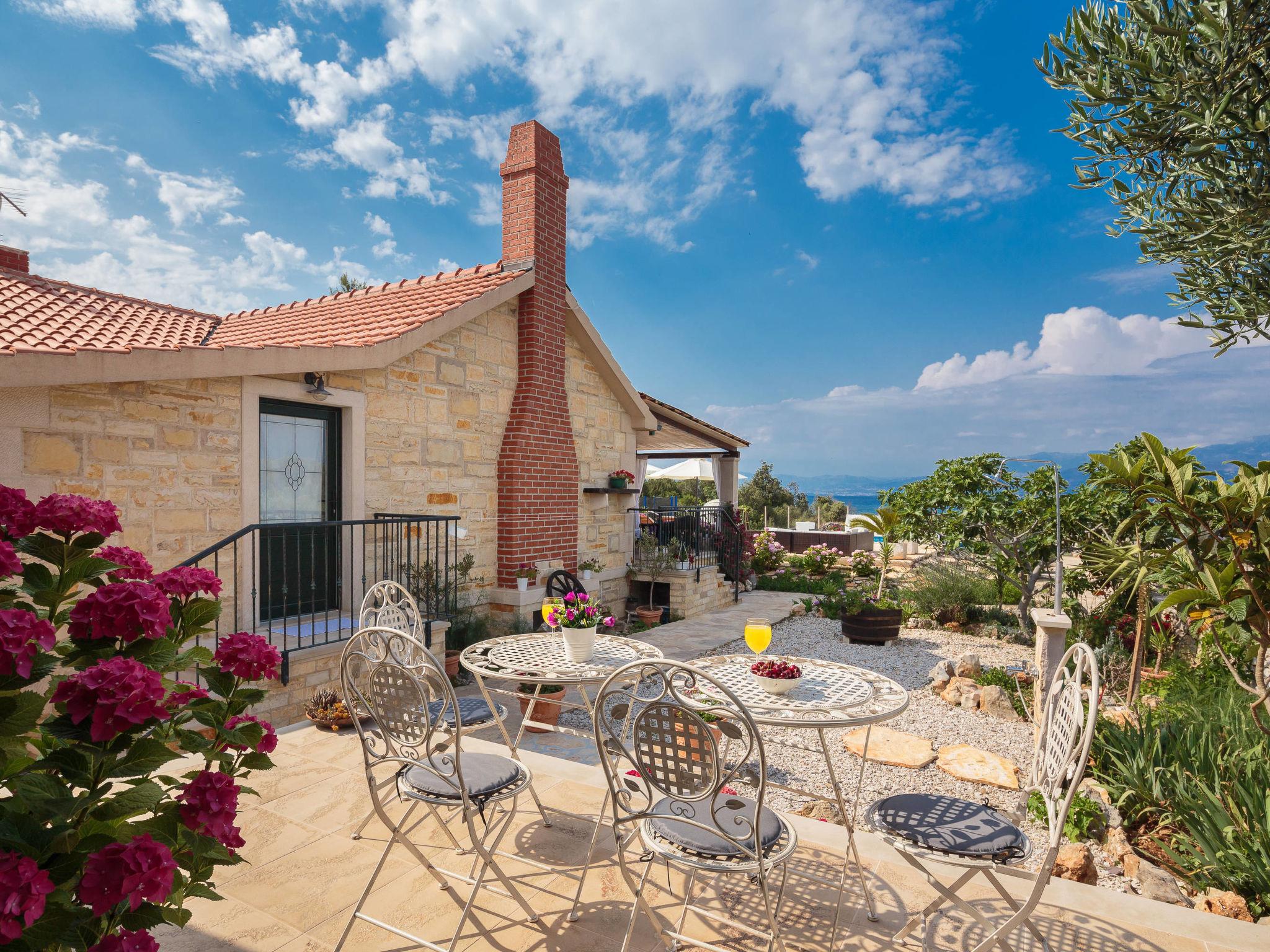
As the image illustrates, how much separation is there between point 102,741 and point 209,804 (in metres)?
0.23

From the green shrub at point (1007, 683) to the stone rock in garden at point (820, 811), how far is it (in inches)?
116

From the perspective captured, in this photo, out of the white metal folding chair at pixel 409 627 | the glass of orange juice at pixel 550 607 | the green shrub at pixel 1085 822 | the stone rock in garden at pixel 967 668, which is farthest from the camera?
the stone rock in garden at pixel 967 668

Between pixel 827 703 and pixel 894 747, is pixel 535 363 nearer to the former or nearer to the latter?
pixel 894 747

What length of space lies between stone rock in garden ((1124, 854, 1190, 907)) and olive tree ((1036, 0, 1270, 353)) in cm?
310

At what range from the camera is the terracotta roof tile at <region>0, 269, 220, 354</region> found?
14.2 feet

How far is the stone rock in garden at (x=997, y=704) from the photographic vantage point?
5.75 meters

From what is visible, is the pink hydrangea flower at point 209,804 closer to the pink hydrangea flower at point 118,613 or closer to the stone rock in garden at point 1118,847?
the pink hydrangea flower at point 118,613

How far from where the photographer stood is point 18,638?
110 cm

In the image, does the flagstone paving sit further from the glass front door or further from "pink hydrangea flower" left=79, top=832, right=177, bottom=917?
the glass front door

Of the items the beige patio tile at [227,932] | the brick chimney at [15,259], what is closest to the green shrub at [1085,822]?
the beige patio tile at [227,932]

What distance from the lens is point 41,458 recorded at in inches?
162

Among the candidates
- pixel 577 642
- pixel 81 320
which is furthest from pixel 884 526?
pixel 81 320

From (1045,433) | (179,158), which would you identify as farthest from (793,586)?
(1045,433)

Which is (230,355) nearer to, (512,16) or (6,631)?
(6,631)
